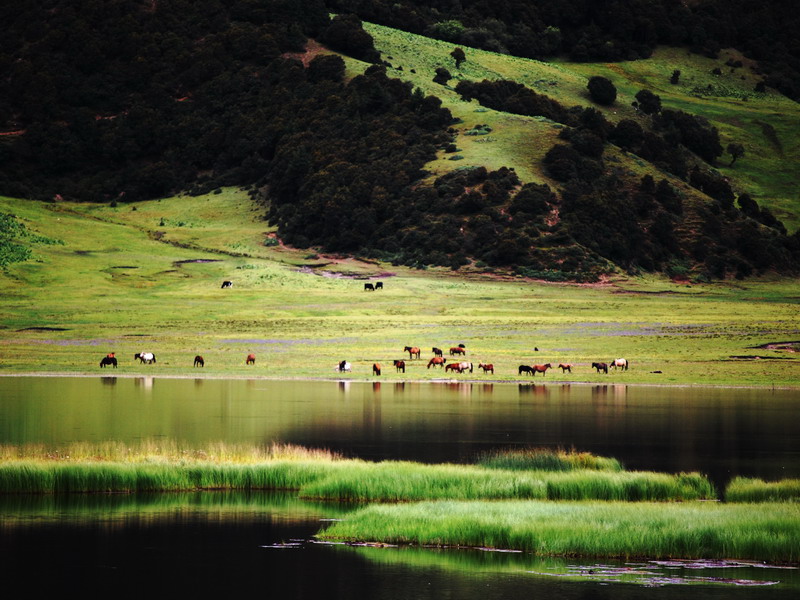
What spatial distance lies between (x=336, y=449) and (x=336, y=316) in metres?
55.4

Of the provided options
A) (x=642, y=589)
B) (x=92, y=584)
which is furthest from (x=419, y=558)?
(x=92, y=584)

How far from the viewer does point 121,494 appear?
34.1m

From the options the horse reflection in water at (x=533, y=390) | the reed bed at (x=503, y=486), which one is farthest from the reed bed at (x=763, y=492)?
the horse reflection in water at (x=533, y=390)

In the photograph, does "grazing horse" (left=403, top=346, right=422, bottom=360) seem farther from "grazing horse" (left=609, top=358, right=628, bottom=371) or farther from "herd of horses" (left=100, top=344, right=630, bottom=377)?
"grazing horse" (left=609, top=358, right=628, bottom=371)

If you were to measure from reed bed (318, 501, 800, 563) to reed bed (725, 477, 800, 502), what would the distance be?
219cm

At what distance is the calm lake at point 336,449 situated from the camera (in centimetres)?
2441

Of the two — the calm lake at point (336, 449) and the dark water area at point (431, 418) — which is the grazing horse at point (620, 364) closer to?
the dark water area at point (431, 418)

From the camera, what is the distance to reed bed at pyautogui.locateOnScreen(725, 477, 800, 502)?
32250mm

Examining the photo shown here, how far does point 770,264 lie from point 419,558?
144 metres

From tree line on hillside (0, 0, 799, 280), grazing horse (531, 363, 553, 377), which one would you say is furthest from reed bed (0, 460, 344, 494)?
tree line on hillside (0, 0, 799, 280)

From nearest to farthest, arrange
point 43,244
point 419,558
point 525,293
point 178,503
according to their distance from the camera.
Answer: point 419,558
point 178,503
point 525,293
point 43,244

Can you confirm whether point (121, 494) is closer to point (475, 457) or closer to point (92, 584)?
point (92, 584)

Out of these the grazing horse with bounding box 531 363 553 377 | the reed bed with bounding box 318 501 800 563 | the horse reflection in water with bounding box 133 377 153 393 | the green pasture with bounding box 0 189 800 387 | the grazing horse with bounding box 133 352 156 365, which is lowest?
the reed bed with bounding box 318 501 800 563

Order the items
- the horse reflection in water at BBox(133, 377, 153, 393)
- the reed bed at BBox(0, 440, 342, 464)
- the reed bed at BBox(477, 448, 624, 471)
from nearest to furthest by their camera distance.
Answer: the reed bed at BBox(0, 440, 342, 464)
the reed bed at BBox(477, 448, 624, 471)
the horse reflection in water at BBox(133, 377, 153, 393)
